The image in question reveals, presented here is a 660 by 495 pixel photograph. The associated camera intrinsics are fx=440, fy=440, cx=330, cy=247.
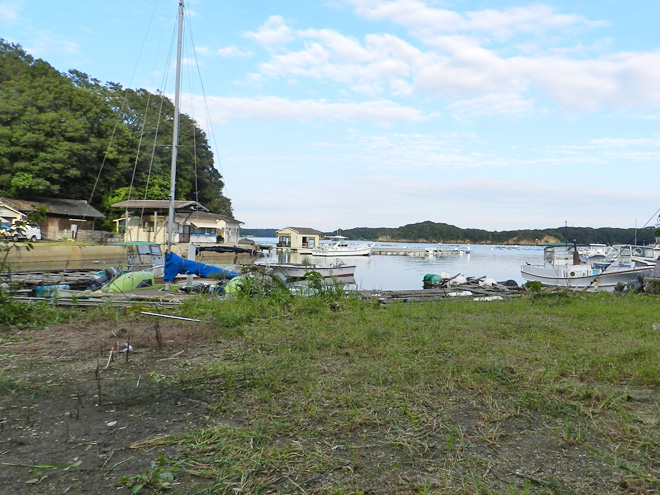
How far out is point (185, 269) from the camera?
560 inches

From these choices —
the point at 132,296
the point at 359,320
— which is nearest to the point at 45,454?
the point at 359,320

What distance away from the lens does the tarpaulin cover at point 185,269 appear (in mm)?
13680

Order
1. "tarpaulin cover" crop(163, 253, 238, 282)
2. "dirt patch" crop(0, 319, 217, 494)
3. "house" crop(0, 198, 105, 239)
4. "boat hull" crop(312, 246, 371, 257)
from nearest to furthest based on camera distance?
"dirt patch" crop(0, 319, 217, 494)
"tarpaulin cover" crop(163, 253, 238, 282)
"house" crop(0, 198, 105, 239)
"boat hull" crop(312, 246, 371, 257)

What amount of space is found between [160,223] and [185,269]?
85.9ft

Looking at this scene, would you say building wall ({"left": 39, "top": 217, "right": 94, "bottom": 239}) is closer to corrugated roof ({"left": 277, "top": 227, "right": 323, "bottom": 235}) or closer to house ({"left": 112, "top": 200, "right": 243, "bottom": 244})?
house ({"left": 112, "top": 200, "right": 243, "bottom": 244})

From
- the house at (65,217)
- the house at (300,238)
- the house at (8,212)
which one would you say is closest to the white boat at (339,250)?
the house at (300,238)

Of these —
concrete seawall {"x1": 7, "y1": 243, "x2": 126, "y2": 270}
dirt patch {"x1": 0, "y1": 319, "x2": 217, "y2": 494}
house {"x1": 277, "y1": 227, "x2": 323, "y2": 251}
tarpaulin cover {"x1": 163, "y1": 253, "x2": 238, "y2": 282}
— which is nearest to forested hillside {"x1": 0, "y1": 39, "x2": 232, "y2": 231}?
concrete seawall {"x1": 7, "y1": 243, "x2": 126, "y2": 270}

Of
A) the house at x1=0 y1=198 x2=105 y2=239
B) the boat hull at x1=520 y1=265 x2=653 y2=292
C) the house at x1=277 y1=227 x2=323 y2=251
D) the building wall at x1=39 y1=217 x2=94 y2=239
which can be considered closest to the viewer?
the boat hull at x1=520 y1=265 x2=653 y2=292

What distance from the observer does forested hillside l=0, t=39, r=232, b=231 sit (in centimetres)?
3719

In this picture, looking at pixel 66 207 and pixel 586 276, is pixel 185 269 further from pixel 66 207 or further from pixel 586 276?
pixel 66 207

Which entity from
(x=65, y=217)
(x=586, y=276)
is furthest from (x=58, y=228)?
(x=586, y=276)

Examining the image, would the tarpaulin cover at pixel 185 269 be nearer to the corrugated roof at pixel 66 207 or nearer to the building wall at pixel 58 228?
the building wall at pixel 58 228

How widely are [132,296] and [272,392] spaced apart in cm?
686

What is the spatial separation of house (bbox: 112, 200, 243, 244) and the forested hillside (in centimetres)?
260
